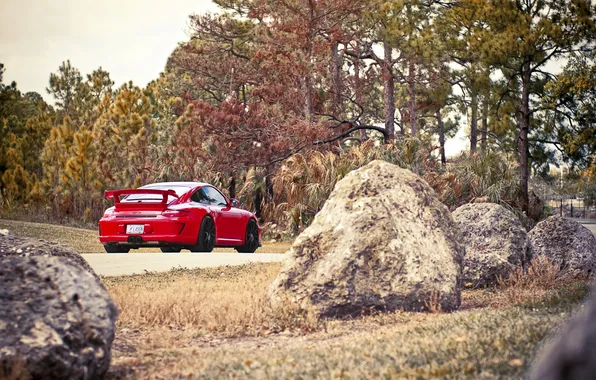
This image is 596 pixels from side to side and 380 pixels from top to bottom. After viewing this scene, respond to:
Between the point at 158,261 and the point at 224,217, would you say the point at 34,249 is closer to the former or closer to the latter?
the point at 158,261

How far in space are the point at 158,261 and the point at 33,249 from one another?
530 cm

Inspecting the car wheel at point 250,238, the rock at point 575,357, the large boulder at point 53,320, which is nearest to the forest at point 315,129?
the car wheel at point 250,238

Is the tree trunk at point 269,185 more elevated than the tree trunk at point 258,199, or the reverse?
the tree trunk at point 269,185

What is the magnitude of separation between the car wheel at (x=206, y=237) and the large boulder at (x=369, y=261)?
612 cm

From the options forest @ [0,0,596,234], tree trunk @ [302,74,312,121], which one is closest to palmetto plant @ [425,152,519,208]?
forest @ [0,0,596,234]

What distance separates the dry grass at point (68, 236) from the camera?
1836 cm

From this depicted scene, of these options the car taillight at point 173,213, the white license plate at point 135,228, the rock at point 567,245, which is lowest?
the rock at point 567,245

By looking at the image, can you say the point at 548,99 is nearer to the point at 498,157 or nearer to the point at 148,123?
the point at 498,157

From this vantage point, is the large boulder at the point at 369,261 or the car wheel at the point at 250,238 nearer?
the large boulder at the point at 369,261

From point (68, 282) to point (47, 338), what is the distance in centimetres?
55

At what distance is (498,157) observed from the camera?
24734 mm

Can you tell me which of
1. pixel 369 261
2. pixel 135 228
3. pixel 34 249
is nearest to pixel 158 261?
pixel 135 228

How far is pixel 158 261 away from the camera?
13.9 m

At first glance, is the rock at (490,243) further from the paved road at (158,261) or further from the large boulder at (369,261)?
the paved road at (158,261)
